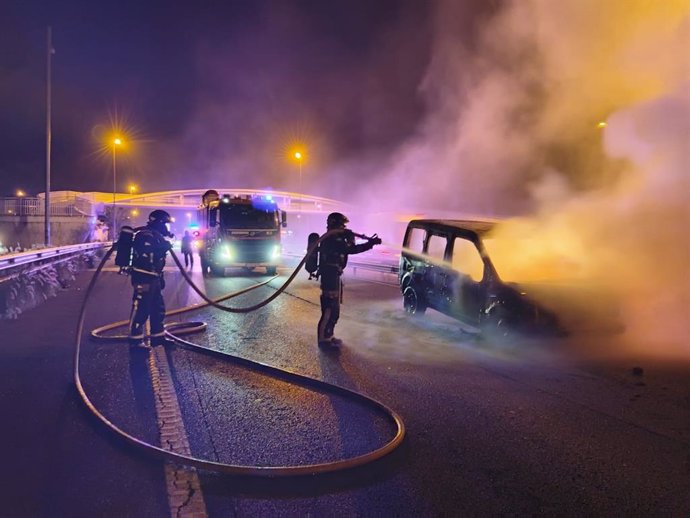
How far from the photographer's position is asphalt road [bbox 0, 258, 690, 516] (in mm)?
2674

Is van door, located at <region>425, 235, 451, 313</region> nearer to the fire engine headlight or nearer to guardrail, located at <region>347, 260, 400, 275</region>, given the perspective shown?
guardrail, located at <region>347, 260, 400, 275</region>

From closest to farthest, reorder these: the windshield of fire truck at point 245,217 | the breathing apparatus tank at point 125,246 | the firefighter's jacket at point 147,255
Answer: the breathing apparatus tank at point 125,246, the firefighter's jacket at point 147,255, the windshield of fire truck at point 245,217

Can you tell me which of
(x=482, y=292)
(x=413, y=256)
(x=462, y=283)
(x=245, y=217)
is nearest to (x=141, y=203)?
(x=245, y=217)

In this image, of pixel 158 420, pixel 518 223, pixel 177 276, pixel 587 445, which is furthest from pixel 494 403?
pixel 177 276

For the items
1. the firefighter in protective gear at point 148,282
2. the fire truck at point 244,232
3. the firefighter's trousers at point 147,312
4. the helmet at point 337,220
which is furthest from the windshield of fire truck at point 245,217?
the helmet at point 337,220

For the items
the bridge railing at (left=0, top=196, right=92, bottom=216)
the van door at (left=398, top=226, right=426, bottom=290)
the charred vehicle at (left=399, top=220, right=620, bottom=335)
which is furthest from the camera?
the bridge railing at (left=0, top=196, right=92, bottom=216)

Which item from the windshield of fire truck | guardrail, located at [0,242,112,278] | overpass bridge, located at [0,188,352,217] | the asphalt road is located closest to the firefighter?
the asphalt road

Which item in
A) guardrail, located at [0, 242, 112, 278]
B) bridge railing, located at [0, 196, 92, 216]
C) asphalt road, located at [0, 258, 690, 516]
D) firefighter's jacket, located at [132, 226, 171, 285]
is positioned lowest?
asphalt road, located at [0, 258, 690, 516]

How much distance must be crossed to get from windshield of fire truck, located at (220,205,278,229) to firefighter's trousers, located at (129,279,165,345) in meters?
8.19

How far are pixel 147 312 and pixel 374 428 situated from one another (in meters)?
3.69

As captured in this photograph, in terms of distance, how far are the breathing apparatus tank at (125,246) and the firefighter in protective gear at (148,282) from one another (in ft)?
0.19

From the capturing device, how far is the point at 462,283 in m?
6.64

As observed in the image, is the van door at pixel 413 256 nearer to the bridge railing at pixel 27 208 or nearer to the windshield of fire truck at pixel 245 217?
the windshield of fire truck at pixel 245 217

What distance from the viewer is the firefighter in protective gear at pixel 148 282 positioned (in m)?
6.07
